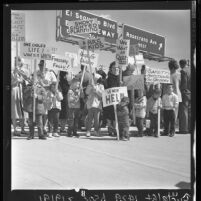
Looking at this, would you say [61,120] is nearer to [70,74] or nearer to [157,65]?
[70,74]

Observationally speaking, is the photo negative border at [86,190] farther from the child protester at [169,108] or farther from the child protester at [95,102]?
the child protester at [95,102]

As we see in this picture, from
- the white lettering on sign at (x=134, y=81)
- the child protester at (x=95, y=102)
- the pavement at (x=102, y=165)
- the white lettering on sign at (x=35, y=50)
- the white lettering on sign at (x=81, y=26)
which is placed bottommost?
the pavement at (x=102, y=165)

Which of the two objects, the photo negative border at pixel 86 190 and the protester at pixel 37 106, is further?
the protester at pixel 37 106

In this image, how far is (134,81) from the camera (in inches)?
244

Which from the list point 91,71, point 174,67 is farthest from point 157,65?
point 91,71

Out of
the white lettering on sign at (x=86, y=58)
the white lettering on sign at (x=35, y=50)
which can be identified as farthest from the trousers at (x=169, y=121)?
the white lettering on sign at (x=35, y=50)

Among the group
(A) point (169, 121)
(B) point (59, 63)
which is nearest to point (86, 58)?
(B) point (59, 63)

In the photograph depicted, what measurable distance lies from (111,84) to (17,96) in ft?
3.92

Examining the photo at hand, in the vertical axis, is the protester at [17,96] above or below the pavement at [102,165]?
above

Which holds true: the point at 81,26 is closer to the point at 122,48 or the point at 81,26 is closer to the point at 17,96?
the point at 122,48

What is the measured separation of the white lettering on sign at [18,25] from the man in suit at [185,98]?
201 centimetres

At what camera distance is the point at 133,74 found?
6.23 meters

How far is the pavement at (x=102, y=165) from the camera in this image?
6137mm

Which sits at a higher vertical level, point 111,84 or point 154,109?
point 111,84
